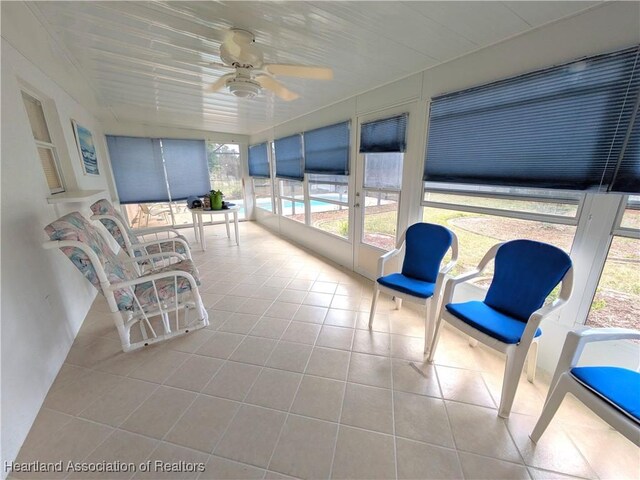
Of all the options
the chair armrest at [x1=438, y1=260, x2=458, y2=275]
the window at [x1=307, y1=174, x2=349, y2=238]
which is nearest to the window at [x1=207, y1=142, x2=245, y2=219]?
the window at [x1=307, y1=174, x2=349, y2=238]

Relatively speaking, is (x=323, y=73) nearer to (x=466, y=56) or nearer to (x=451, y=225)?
(x=466, y=56)

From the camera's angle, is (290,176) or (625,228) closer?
(625,228)

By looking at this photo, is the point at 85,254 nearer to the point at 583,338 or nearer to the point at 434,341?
the point at 434,341

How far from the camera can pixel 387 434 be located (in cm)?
129

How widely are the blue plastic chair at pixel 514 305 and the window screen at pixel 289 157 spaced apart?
123 inches

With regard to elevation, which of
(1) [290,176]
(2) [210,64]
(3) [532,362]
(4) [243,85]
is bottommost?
(3) [532,362]

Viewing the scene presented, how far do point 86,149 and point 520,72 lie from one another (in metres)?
4.65

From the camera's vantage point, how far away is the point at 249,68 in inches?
67.0

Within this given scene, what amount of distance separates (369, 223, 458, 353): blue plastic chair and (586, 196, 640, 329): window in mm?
809

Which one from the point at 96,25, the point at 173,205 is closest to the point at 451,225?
the point at 96,25

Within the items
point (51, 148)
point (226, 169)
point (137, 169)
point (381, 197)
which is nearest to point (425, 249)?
point (381, 197)

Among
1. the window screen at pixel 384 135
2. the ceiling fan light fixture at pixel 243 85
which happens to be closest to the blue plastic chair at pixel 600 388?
the window screen at pixel 384 135

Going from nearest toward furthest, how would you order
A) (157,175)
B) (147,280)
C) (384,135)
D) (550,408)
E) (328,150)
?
(550,408), (147,280), (384,135), (328,150), (157,175)

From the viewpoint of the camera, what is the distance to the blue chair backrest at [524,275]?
1.45m
